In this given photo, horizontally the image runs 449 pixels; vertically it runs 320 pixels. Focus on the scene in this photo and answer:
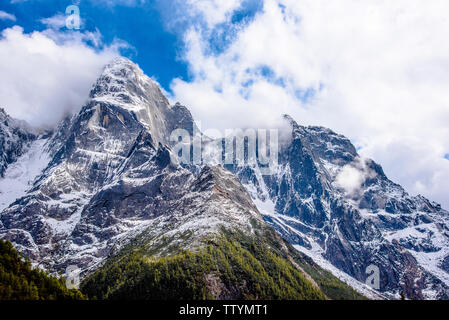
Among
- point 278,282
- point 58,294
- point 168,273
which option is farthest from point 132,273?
point 278,282

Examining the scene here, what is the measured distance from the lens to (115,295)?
174 meters

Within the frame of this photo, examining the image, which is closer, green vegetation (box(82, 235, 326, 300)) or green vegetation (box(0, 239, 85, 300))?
green vegetation (box(0, 239, 85, 300))

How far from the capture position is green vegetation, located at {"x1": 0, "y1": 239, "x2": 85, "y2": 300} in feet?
443

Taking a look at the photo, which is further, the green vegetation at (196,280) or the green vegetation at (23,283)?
the green vegetation at (196,280)

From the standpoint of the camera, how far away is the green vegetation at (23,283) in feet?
443

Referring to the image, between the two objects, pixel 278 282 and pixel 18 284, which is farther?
pixel 278 282

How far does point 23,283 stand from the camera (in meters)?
143

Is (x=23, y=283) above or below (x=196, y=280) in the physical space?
below

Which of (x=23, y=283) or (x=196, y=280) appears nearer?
(x=23, y=283)
